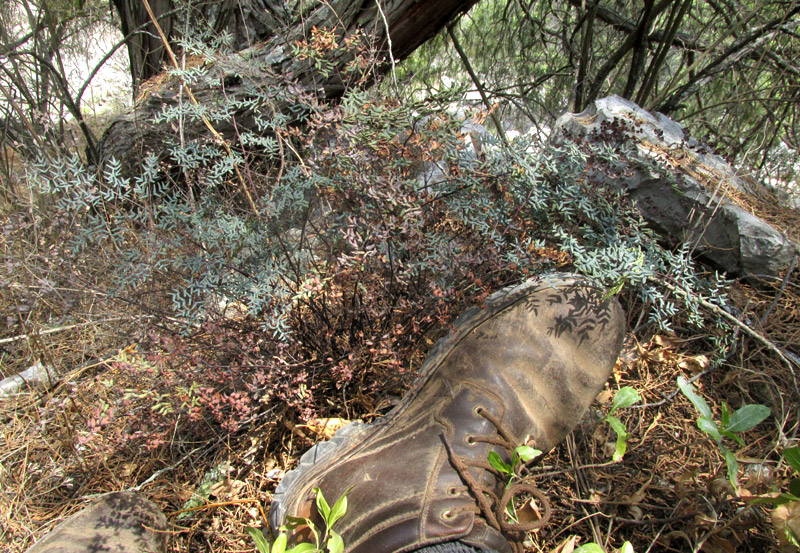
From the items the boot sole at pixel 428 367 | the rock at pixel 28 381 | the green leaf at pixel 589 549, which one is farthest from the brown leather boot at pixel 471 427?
the rock at pixel 28 381

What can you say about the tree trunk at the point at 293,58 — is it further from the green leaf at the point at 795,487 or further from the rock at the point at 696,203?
the green leaf at the point at 795,487

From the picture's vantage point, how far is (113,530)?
137 cm

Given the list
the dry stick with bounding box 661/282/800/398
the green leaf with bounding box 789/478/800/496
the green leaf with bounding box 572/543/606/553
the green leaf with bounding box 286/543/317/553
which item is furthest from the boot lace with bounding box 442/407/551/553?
the dry stick with bounding box 661/282/800/398

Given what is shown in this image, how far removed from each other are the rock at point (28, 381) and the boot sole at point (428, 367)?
3.82 feet

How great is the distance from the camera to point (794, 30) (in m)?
3.09

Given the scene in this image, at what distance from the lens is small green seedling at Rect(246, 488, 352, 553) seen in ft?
3.74

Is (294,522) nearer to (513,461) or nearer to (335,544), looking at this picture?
(335,544)

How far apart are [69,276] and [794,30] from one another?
161 inches

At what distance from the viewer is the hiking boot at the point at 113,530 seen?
1332 millimetres

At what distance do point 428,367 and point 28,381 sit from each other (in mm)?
1635

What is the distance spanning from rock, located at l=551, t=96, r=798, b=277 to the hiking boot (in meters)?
1.85

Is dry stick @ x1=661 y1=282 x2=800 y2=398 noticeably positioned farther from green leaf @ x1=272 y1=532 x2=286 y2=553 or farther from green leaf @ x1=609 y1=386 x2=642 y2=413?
green leaf @ x1=272 y1=532 x2=286 y2=553

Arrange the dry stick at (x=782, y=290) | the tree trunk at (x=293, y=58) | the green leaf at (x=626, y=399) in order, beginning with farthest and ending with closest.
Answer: the tree trunk at (x=293, y=58)
the dry stick at (x=782, y=290)
the green leaf at (x=626, y=399)

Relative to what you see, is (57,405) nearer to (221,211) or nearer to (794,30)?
(221,211)
